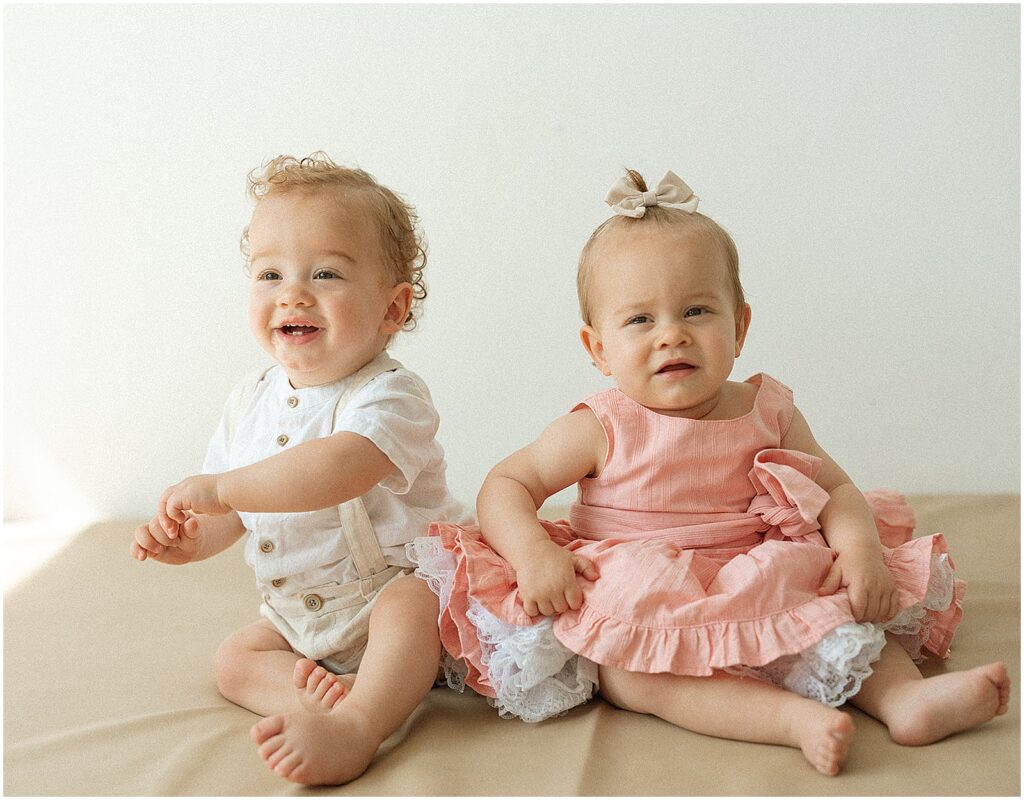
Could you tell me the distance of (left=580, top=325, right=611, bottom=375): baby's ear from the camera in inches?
56.4

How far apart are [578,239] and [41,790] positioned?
1499mm

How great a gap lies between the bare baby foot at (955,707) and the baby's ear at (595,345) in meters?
0.53

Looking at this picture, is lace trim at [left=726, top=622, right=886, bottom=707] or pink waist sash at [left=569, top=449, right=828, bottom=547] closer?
lace trim at [left=726, top=622, right=886, bottom=707]

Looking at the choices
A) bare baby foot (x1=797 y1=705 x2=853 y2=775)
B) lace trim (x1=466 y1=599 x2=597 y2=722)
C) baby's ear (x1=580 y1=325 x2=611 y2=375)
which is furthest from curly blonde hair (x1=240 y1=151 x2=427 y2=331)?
bare baby foot (x1=797 y1=705 x2=853 y2=775)

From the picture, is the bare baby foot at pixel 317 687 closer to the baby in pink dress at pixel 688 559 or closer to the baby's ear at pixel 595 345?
the baby in pink dress at pixel 688 559

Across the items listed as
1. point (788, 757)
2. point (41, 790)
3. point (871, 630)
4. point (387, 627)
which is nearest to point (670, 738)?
point (788, 757)

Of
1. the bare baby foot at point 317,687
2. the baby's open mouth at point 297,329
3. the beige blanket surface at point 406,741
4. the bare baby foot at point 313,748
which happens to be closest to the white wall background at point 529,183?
the beige blanket surface at point 406,741

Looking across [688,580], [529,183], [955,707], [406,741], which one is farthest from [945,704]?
[529,183]

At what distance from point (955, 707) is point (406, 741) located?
0.57 metres

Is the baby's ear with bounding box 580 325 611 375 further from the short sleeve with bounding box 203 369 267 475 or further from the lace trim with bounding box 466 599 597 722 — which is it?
the short sleeve with bounding box 203 369 267 475

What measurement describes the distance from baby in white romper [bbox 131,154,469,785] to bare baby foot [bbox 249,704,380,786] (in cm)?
11

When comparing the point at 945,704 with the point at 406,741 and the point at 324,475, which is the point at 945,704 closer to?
the point at 406,741

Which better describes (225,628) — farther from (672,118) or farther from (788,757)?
(672,118)

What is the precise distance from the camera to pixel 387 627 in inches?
52.2
